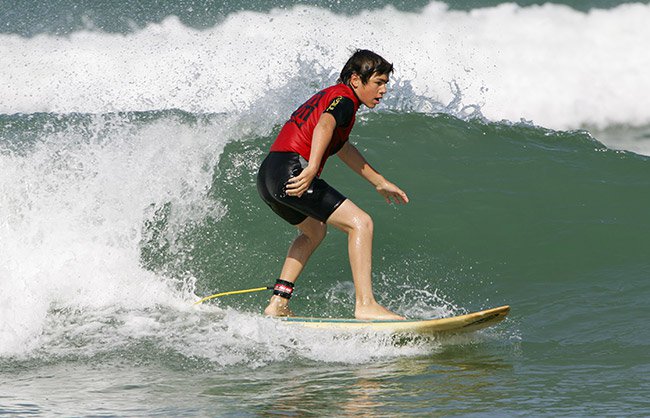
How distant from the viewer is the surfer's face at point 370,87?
18.0 ft

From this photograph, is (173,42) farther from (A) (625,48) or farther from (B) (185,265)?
(B) (185,265)

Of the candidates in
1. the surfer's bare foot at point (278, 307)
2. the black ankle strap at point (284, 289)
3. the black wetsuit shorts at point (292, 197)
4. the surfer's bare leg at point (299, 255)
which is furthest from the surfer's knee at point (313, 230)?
the surfer's bare foot at point (278, 307)

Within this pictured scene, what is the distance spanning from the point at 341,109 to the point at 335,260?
212 centimetres

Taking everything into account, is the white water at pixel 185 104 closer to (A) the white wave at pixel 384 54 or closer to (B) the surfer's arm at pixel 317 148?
(A) the white wave at pixel 384 54

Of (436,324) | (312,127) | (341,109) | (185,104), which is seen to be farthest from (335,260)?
(185,104)

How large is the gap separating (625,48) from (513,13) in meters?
2.06

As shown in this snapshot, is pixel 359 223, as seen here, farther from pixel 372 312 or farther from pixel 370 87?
pixel 370 87

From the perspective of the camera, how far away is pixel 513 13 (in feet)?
53.1

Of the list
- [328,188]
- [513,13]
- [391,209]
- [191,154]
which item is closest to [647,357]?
[328,188]

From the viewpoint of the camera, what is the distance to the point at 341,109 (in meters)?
5.35

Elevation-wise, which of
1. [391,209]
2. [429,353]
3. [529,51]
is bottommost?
[429,353]

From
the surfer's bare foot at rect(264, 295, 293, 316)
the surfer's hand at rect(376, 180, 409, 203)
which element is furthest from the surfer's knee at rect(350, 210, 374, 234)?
Answer: the surfer's bare foot at rect(264, 295, 293, 316)

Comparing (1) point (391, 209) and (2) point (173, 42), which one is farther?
(2) point (173, 42)

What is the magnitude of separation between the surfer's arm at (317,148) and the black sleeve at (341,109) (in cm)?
3
